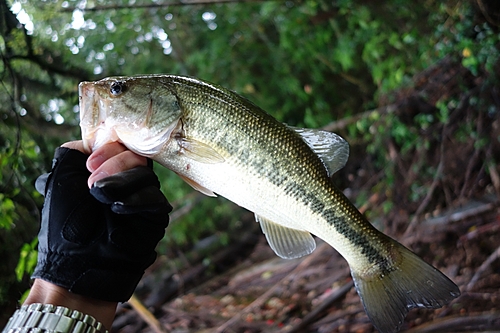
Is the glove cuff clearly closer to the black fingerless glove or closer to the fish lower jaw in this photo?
the black fingerless glove

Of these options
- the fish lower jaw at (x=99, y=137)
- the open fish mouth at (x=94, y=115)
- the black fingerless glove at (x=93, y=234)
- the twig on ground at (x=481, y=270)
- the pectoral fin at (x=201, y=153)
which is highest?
the open fish mouth at (x=94, y=115)

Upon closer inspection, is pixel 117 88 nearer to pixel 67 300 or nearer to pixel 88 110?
pixel 88 110

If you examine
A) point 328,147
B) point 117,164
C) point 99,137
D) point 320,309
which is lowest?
point 320,309

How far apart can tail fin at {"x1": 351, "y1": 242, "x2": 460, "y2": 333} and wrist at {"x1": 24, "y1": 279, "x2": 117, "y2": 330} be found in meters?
1.14

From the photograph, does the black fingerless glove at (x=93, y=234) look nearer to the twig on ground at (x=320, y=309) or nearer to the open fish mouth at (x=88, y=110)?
the open fish mouth at (x=88, y=110)

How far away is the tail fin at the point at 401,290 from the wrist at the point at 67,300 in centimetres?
114

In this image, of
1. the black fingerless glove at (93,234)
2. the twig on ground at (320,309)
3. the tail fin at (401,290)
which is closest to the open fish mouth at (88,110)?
the black fingerless glove at (93,234)

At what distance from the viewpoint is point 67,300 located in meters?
1.61

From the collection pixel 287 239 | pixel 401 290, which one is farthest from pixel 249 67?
pixel 401 290

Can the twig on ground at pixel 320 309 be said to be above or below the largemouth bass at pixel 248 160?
below

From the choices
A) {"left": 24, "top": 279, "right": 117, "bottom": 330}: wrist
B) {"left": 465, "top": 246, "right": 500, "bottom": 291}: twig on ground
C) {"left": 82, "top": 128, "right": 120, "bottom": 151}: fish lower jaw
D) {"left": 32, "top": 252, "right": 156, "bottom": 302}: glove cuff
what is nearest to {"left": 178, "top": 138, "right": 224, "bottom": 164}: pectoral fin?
{"left": 82, "top": 128, "right": 120, "bottom": 151}: fish lower jaw

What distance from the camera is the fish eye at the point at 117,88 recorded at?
1.77 m

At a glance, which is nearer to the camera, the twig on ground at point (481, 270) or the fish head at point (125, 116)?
the fish head at point (125, 116)

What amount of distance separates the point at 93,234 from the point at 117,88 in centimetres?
66
